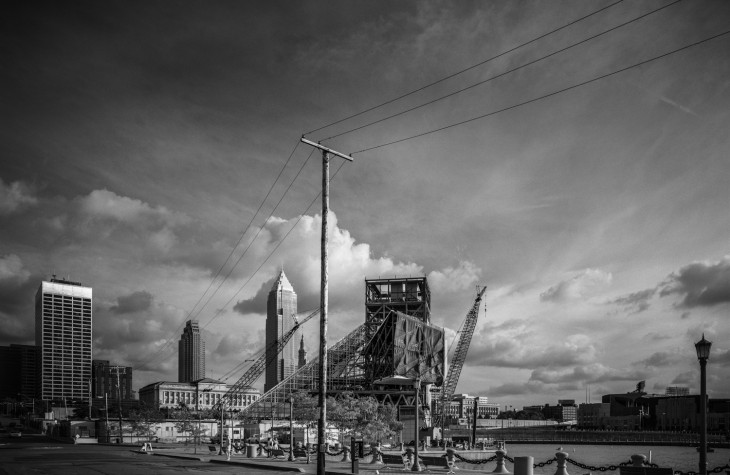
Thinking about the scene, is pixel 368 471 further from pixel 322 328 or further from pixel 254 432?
pixel 254 432

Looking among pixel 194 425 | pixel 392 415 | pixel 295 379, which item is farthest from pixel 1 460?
pixel 295 379

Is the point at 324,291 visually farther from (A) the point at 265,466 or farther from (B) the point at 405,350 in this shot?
(B) the point at 405,350

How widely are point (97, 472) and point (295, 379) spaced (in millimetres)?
126772

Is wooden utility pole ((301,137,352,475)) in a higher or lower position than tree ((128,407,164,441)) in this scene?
higher

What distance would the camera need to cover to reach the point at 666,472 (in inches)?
976

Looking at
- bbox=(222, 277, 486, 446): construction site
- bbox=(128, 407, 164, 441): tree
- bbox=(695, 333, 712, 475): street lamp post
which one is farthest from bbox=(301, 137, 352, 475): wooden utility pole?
bbox=(222, 277, 486, 446): construction site

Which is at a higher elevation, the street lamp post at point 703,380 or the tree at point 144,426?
the street lamp post at point 703,380

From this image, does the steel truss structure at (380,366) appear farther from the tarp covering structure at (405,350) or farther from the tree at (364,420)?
the tree at (364,420)

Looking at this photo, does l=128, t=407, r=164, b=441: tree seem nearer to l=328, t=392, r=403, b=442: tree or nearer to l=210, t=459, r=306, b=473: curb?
l=328, t=392, r=403, b=442: tree

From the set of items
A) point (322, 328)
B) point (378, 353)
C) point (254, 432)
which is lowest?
point (254, 432)

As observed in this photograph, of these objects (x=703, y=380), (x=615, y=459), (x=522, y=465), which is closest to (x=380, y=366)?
(x=615, y=459)

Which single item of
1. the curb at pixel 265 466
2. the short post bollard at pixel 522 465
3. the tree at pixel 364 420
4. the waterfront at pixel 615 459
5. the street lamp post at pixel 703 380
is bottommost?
the waterfront at pixel 615 459

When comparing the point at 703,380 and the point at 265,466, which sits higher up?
the point at 703,380

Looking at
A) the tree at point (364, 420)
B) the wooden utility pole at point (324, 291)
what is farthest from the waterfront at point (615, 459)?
the wooden utility pole at point (324, 291)
